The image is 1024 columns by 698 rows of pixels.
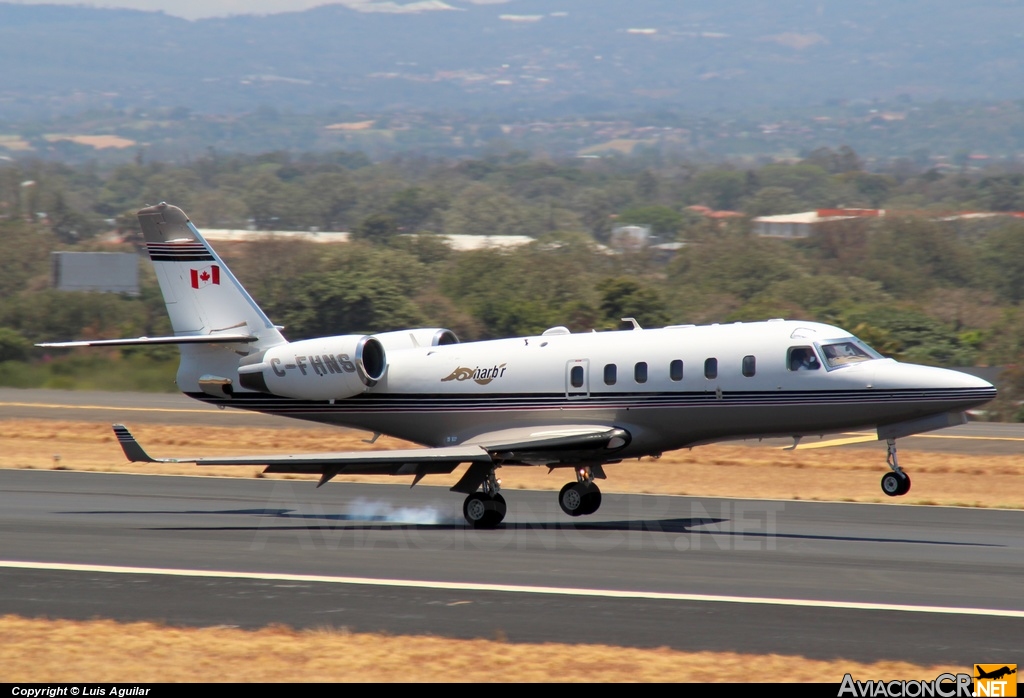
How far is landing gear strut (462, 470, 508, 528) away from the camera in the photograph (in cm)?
2000

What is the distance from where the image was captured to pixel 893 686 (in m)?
10.7

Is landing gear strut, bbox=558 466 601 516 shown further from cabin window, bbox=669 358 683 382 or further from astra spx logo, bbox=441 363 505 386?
cabin window, bbox=669 358 683 382

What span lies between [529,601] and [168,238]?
11.5m

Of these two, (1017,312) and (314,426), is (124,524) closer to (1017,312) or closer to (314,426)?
(314,426)

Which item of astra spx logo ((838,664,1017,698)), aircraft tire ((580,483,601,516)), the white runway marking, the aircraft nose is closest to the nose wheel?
the aircraft nose

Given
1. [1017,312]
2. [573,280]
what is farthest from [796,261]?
[1017,312]

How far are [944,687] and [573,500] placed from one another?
10546mm

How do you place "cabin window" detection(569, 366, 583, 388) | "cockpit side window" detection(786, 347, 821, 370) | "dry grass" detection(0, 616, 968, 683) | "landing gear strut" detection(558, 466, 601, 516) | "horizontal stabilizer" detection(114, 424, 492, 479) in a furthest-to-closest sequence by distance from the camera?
"landing gear strut" detection(558, 466, 601, 516), "cabin window" detection(569, 366, 583, 388), "cockpit side window" detection(786, 347, 821, 370), "horizontal stabilizer" detection(114, 424, 492, 479), "dry grass" detection(0, 616, 968, 683)

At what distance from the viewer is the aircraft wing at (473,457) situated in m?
19.2

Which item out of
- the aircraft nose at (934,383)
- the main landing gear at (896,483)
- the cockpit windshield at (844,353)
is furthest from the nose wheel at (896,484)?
the cockpit windshield at (844,353)

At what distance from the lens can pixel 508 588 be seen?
15.0m

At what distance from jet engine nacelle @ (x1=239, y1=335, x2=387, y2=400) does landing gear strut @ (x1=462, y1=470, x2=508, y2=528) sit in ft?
9.27

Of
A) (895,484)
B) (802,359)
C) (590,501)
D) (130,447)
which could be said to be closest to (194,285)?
(130,447)

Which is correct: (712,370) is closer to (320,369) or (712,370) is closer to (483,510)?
(483,510)
